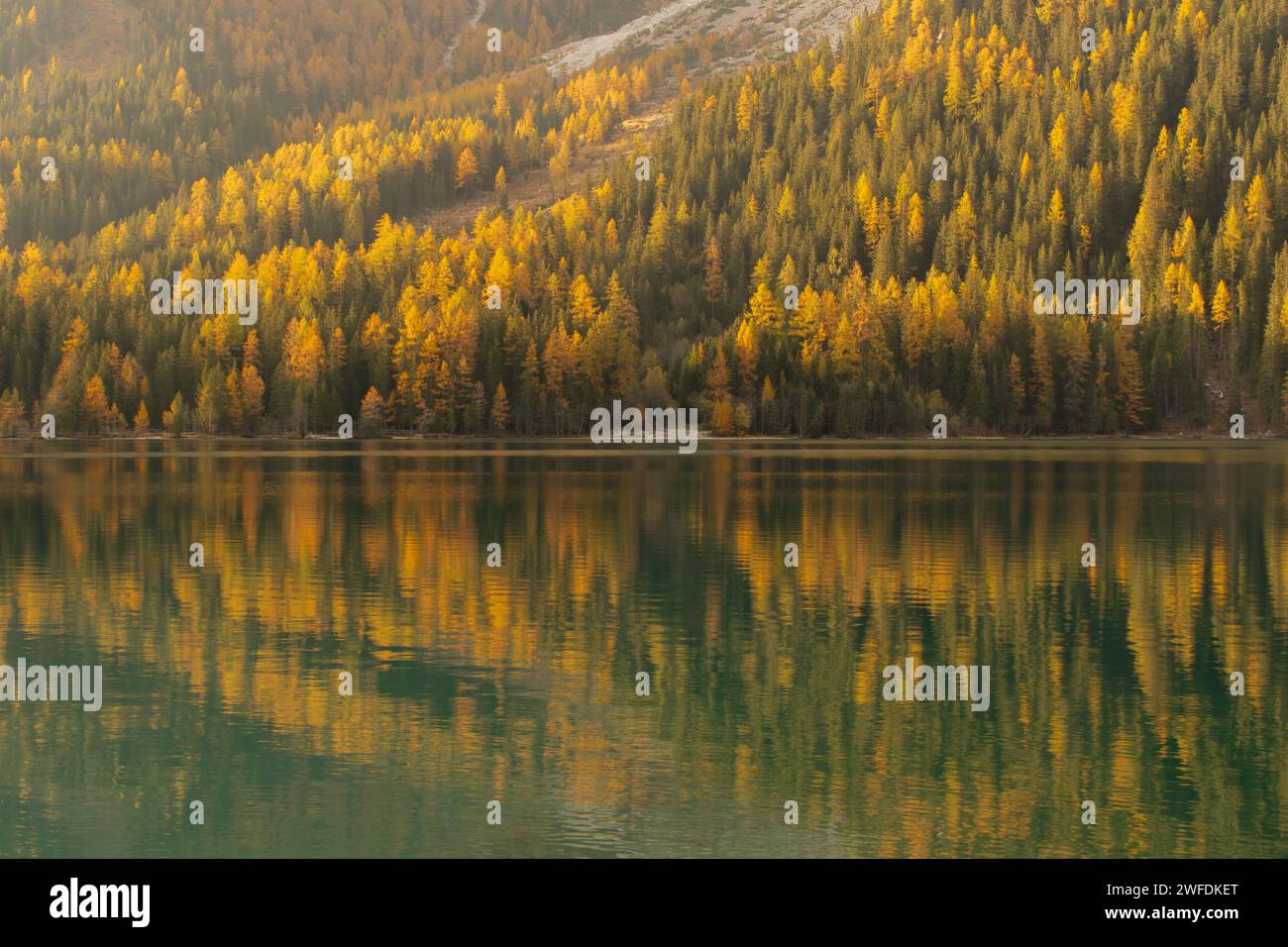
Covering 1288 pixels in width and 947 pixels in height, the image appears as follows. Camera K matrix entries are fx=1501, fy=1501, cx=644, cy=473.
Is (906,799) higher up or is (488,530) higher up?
(488,530)

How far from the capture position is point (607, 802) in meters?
26.0

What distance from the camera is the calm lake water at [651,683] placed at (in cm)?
2505

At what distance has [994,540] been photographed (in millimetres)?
61031

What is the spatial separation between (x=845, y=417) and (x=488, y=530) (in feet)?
441

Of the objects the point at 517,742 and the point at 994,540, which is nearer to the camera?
the point at 517,742

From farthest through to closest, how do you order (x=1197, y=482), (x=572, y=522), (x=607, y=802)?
(x=1197, y=482)
(x=572, y=522)
(x=607, y=802)

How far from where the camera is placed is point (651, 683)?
115 feet

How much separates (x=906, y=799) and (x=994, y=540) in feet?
119

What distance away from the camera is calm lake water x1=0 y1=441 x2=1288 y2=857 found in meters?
25.0

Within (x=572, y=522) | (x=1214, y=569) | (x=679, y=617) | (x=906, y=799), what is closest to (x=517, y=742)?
(x=906, y=799)
